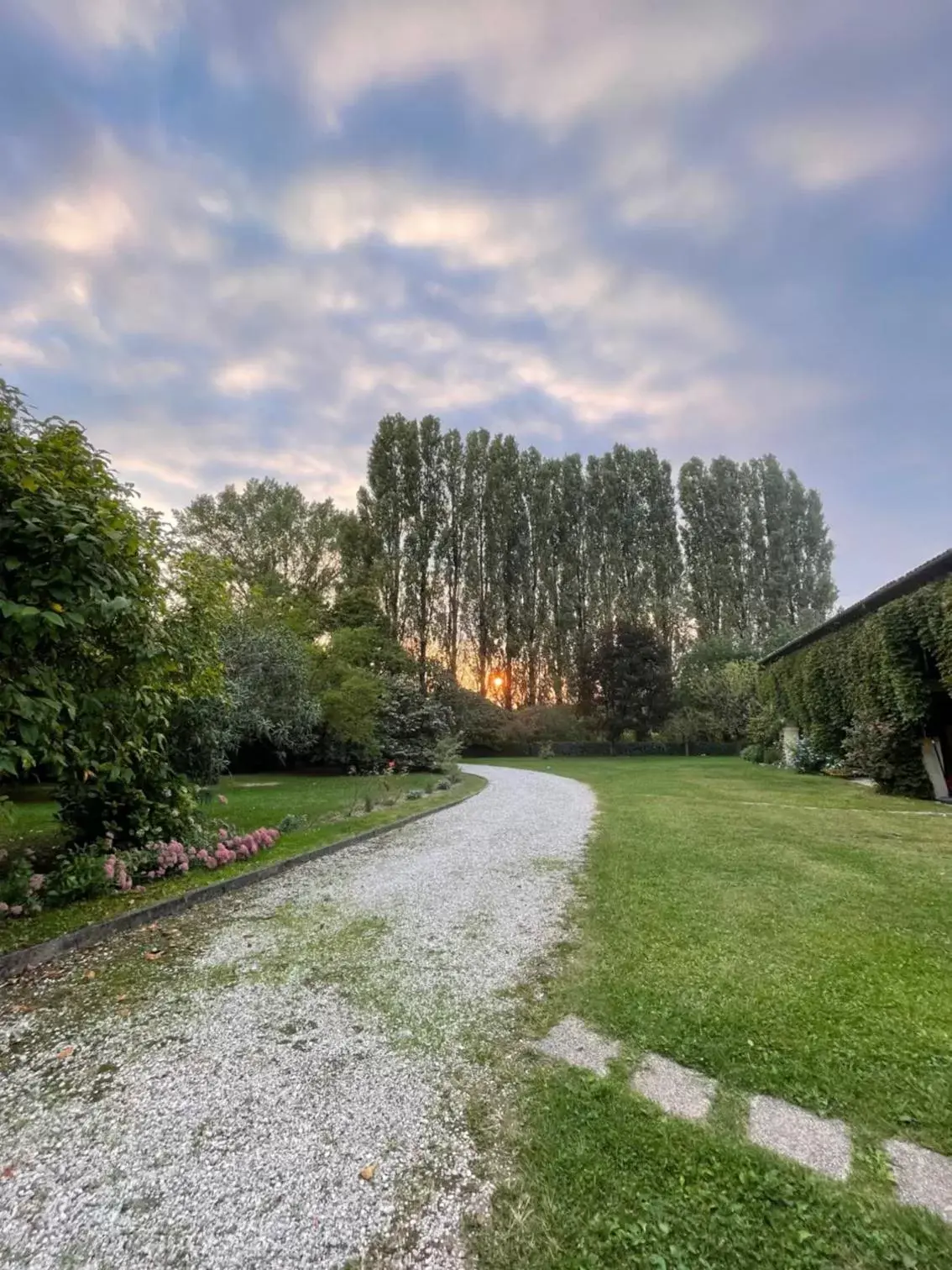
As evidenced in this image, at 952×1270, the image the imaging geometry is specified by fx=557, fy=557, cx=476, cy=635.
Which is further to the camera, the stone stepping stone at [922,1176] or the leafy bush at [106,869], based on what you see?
the leafy bush at [106,869]

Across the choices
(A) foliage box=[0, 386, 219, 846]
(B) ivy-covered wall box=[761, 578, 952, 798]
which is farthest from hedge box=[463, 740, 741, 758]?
(A) foliage box=[0, 386, 219, 846]

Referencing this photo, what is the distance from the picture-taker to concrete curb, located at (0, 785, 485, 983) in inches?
132

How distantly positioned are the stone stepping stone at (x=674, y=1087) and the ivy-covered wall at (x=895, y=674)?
9638 millimetres

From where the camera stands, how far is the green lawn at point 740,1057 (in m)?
1.49

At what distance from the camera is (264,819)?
8.51 m

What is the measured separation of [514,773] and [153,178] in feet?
51.6

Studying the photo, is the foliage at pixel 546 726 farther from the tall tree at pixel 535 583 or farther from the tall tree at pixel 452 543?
the tall tree at pixel 452 543

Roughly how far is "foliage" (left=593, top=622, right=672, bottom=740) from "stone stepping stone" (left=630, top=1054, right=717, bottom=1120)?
27.6 metres

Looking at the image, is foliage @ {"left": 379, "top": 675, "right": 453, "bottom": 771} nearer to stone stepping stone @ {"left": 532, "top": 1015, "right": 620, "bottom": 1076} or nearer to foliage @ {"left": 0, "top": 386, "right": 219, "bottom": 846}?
foliage @ {"left": 0, "top": 386, "right": 219, "bottom": 846}

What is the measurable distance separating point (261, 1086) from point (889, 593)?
13.3m

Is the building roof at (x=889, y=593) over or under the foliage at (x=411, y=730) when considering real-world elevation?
over

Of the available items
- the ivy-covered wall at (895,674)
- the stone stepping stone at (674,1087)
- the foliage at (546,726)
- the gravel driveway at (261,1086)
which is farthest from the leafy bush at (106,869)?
the foliage at (546,726)

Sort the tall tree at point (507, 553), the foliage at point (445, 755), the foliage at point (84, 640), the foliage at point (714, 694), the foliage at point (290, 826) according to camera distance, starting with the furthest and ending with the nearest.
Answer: the tall tree at point (507, 553) → the foliage at point (714, 694) → the foliage at point (445, 755) → the foliage at point (290, 826) → the foliage at point (84, 640)

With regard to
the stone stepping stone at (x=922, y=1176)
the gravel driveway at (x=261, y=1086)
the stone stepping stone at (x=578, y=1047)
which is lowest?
the gravel driveway at (x=261, y=1086)
